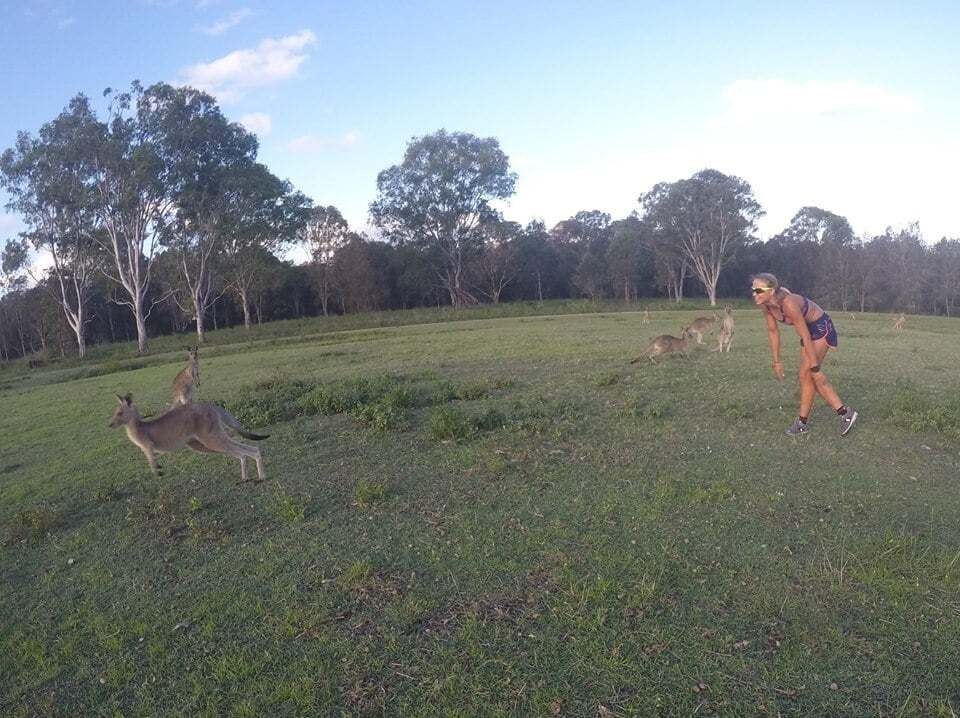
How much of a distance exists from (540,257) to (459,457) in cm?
6009

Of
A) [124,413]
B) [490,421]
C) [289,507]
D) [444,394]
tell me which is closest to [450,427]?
[490,421]

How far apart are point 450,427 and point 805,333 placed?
4183 mm

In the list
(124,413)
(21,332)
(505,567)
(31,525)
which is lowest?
(505,567)

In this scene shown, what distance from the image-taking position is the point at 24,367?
30484 mm

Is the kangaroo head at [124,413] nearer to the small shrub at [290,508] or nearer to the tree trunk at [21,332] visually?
the small shrub at [290,508]

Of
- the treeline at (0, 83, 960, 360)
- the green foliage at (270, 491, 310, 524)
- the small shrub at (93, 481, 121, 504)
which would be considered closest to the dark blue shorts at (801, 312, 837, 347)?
the green foliage at (270, 491, 310, 524)

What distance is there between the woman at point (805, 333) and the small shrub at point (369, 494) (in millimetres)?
4519

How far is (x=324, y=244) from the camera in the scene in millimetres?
55344

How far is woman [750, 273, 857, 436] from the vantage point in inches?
274

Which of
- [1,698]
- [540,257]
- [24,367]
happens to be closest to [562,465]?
[1,698]

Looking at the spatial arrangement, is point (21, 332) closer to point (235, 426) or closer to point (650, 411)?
point (235, 426)

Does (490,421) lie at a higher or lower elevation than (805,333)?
lower

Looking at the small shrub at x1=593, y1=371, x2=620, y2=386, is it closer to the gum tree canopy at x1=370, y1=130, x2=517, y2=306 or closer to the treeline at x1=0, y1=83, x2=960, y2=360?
the treeline at x1=0, y1=83, x2=960, y2=360

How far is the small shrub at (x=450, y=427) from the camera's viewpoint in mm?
7333
